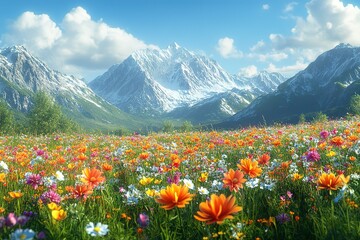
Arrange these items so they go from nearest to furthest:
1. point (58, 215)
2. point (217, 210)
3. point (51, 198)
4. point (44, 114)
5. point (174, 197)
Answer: point (217, 210) → point (174, 197) → point (58, 215) → point (51, 198) → point (44, 114)

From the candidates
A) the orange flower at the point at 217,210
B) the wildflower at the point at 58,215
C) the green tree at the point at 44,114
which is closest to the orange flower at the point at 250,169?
the orange flower at the point at 217,210

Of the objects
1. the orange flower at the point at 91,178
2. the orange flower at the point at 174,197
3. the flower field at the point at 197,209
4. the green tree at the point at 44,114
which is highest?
the green tree at the point at 44,114

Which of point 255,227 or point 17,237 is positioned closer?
point 17,237

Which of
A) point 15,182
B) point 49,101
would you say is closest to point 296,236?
point 15,182

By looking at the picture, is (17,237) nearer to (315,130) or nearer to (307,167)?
(307,167)

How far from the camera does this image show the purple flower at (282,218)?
11.6 feet

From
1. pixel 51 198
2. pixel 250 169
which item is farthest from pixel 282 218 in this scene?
pixel 51 198

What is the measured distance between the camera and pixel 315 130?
12.9m

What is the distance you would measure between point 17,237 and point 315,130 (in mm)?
12303

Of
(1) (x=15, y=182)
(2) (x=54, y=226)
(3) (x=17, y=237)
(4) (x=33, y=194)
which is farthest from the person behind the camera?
(1) (x=15, y=182)

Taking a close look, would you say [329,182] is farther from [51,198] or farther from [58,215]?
[51,198]

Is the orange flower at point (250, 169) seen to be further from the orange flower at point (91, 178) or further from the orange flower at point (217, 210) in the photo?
the orange flower at point (91, 178)

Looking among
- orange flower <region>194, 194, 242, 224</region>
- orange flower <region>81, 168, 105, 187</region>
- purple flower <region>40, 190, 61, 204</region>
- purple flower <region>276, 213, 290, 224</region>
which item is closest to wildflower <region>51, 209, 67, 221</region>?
orange flower <region>81, 168, 105, 187</region>

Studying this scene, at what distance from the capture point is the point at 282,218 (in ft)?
11.7
